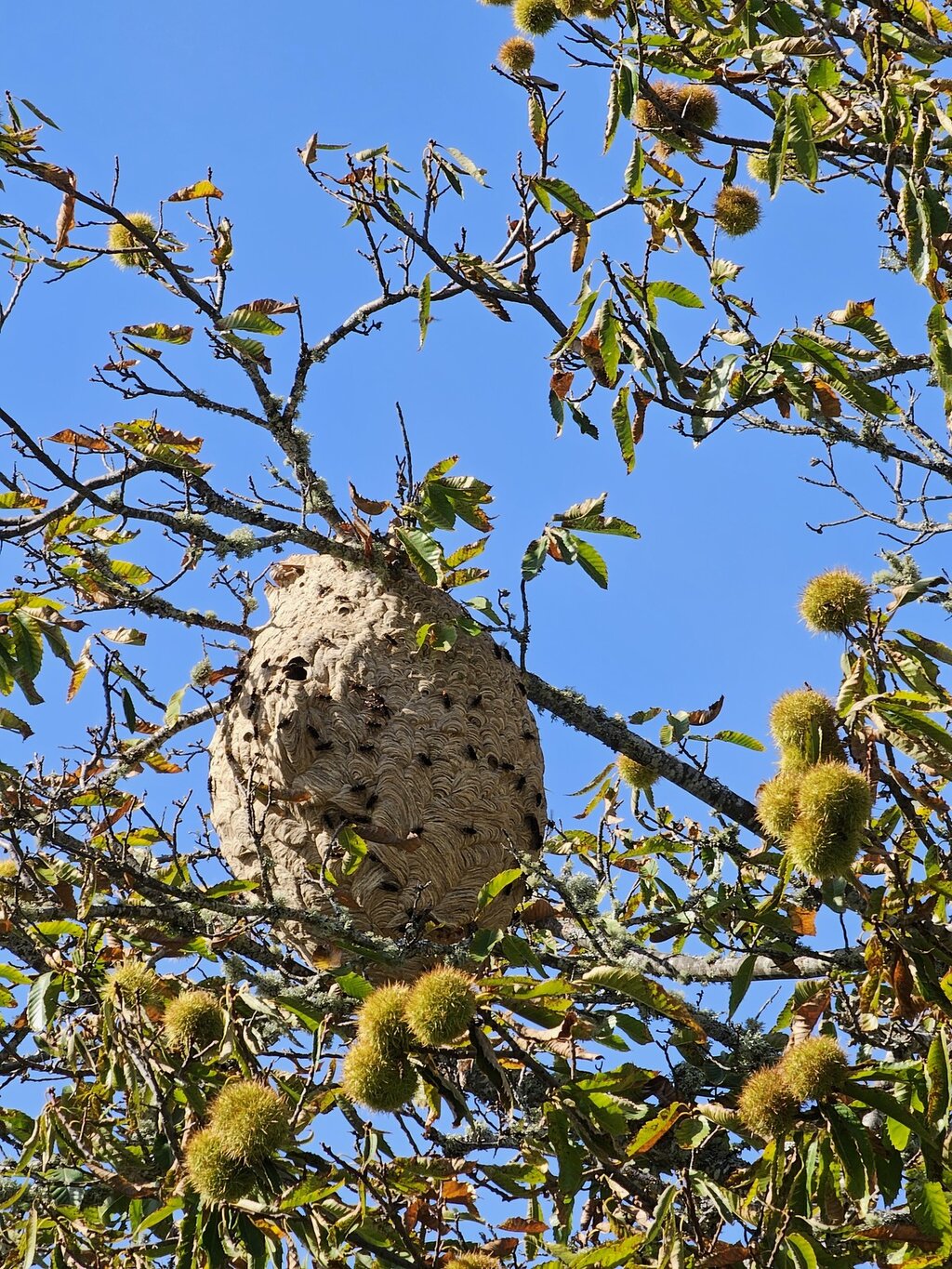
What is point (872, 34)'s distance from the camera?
11.5ft

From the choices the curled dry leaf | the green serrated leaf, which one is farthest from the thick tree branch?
the green serrated leaf

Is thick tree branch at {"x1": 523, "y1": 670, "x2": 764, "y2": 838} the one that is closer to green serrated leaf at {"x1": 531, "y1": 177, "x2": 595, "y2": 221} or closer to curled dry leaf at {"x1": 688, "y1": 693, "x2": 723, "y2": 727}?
curled dry leaf at {"x1": 688, "y1": 693, "x2": 723, "y2": 727}

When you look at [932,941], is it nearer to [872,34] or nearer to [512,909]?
[512,909]

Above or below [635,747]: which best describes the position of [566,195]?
above

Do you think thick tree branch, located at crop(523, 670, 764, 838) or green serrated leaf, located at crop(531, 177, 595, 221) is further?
thick tree branch, located at crop(523, 670, 764, 838)

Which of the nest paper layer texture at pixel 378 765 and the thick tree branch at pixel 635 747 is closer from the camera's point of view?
the nest paper layer texture at pixel 378 765

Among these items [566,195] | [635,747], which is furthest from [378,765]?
[566,195]

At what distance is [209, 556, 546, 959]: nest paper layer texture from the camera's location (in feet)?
12.6

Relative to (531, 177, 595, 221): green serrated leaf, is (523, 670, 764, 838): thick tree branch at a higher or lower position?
lower

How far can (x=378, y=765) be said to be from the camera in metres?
3.89

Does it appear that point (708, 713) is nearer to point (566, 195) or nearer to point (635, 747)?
point (635, 747)

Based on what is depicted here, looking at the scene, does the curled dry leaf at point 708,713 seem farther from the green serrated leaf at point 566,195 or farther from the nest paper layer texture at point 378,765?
the green serrated leaf at point 566,195

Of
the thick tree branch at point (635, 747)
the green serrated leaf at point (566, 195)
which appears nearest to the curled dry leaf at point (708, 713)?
the thick tree branch at point (635, 747)

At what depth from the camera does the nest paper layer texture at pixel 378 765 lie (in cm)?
384
